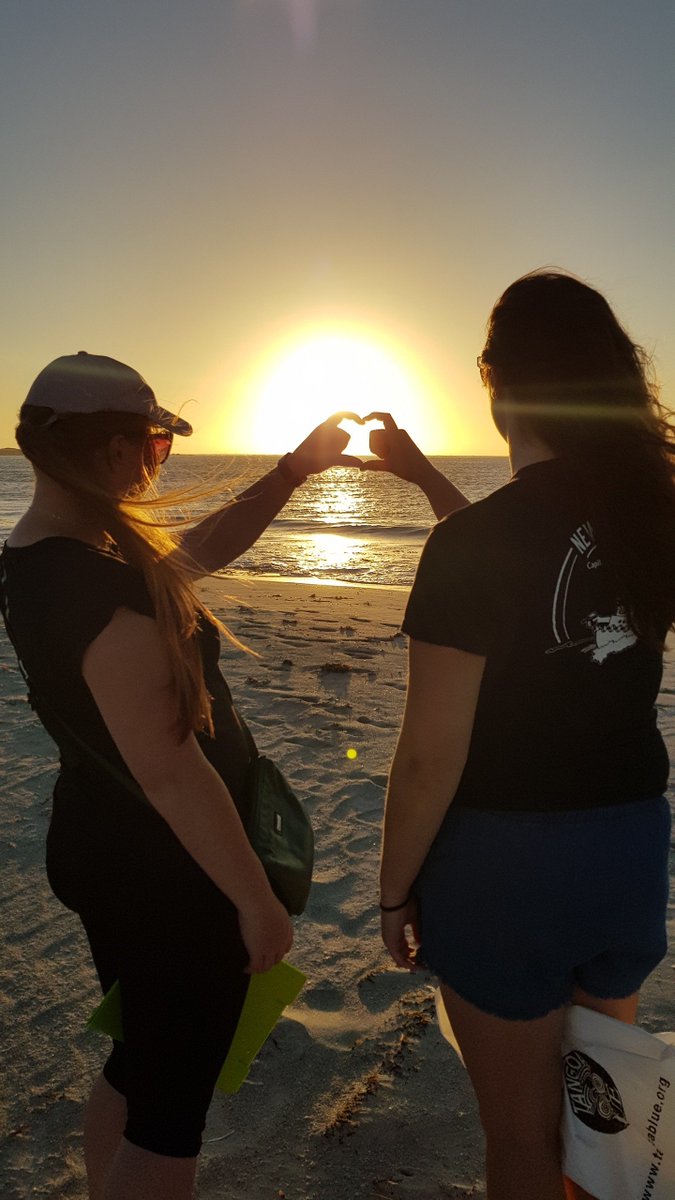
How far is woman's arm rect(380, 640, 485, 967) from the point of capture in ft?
4.96

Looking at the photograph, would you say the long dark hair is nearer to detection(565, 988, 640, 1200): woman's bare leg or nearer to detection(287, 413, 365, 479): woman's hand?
detection(565, 988, 640, 1200): woman's bare leg

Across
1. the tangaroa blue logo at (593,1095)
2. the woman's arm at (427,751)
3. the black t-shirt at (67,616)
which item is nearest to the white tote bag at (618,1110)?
the tangaroa blue logo at (593,1095)

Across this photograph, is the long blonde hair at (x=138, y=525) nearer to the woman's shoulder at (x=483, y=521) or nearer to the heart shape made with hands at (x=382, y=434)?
the woman's shoulder at (x=483, y=521)

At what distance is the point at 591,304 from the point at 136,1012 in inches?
72.4

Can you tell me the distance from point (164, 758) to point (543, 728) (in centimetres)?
77

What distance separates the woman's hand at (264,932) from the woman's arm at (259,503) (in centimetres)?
126

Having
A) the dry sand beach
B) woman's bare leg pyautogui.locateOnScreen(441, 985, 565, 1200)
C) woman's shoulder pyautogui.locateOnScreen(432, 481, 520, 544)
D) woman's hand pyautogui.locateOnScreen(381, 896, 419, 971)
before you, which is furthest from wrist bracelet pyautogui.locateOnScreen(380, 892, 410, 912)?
the dry sand beach

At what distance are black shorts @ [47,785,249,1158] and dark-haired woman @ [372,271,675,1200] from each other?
0.43 m

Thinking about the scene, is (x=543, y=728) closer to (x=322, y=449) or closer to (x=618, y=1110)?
(x=618, y=1110)

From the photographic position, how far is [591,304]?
164 centimetres

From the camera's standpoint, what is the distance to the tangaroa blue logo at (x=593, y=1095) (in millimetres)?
1523

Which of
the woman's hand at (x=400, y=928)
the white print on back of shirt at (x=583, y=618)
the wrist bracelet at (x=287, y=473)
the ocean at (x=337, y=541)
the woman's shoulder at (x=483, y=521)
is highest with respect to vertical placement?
the wrist bracelet at (x=287, y=473)

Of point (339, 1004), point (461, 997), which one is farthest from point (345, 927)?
point (461, 997)

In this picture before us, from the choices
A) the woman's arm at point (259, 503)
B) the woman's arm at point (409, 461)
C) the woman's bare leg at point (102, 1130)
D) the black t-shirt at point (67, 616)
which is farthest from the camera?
the woman's arm at point (259, 503)
